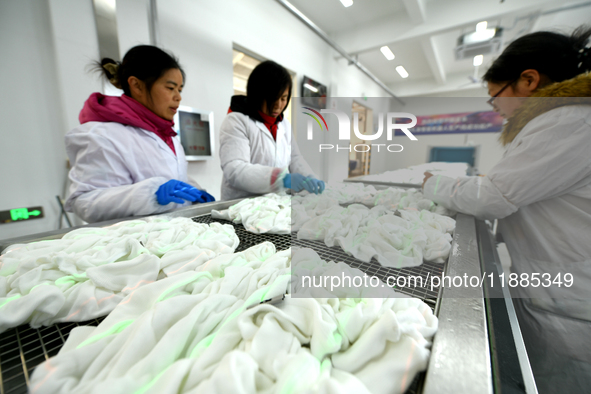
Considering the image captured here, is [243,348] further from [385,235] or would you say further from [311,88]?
[311,88]

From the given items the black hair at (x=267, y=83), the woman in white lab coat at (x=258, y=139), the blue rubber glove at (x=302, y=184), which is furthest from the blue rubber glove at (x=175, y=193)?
the black hair at (x=267, y=83)

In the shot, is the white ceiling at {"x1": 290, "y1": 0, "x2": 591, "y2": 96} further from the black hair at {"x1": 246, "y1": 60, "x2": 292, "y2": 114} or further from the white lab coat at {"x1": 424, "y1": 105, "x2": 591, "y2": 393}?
the white lab coat at {"x1": 424, "y1": 105, "x2": 591, "y2": 393}

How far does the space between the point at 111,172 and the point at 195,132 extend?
5.66ft

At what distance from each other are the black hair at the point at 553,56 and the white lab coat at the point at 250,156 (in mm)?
1025

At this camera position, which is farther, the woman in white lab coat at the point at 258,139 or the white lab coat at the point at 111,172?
the woman in white lab coat at the point at 258,139

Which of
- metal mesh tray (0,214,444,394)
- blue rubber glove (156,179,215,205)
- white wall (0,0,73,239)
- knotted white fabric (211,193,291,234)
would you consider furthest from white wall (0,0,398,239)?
blue rubber glove (156,179,215,205)

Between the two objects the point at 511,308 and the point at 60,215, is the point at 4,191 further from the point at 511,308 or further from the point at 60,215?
the point at 511,308

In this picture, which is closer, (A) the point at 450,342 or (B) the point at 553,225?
(A) the point at 450,342

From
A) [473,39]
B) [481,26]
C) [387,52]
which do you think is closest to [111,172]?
[473,39]

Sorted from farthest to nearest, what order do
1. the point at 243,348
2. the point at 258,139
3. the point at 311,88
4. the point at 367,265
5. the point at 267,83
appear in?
the point at 311,88 < the point at 258,139 < the point at 267,83 < the point at 367,265 < the point at 243,348

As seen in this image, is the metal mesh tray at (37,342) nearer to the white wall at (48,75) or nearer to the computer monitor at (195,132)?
the white wall at (48,75)

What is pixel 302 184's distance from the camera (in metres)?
1.44

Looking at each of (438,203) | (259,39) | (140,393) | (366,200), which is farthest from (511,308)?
(259,39)

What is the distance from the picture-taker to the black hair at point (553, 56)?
90 cm
